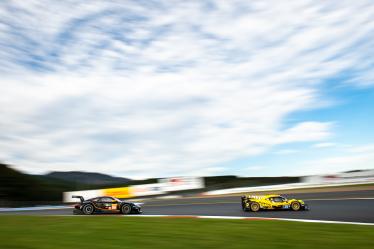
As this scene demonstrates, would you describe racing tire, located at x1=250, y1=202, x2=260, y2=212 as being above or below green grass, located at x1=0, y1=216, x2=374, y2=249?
above

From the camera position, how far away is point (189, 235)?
9.05 meters

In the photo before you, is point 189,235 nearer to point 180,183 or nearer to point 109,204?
point 109,204

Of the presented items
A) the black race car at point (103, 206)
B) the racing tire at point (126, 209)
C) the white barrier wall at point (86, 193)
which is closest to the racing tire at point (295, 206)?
the black race car at point (103, 206)

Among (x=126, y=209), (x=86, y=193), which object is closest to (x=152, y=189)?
(x=86, y=193)

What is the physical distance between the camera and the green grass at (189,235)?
7953 mm

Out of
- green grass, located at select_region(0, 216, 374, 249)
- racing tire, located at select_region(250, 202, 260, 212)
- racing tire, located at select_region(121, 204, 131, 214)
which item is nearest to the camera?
green grass, located at select_region(0, 216, 374, 249)

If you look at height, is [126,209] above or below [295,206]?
above

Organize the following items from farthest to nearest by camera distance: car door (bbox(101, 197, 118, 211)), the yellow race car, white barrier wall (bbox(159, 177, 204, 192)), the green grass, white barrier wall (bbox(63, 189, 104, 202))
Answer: white barrier wall (bbox(63, 189, 104, 202))
white barrier wall (bbox(159, 177, 204, 192))
car door (bbox(101, 197, 118, 211))
the yellow race car
the green grass

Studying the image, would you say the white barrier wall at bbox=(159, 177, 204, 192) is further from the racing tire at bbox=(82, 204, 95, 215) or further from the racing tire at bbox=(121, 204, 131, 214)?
the racing tire at bbox=(121, 204, 131, 214)

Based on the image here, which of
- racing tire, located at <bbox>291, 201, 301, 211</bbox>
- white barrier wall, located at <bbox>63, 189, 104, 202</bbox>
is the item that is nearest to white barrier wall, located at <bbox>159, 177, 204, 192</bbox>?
white barrier wall, located at <bbox>63, 189, 104, 202</bbox>

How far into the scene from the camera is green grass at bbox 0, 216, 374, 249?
795 centimetres

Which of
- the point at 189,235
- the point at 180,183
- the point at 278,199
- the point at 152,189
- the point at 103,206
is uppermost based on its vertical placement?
the point at 180,183

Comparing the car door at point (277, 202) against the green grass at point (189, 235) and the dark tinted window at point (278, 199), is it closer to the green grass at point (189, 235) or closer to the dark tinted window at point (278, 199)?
the dark tinted window at point (278, 199)

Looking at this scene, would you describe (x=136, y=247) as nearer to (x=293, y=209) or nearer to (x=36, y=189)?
(x=293, y=209)
